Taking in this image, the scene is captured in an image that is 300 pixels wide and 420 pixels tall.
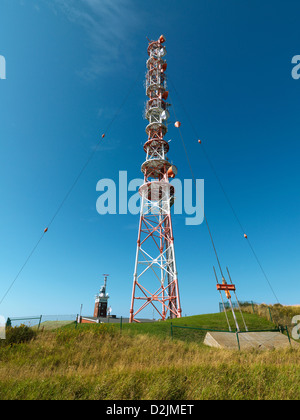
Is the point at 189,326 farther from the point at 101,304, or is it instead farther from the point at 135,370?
the point at 101,304

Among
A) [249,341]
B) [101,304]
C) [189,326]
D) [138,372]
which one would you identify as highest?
[101,304]

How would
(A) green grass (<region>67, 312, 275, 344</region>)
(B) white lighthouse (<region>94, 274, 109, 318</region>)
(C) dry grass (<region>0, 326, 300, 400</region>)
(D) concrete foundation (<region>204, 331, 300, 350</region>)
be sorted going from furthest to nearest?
(B) white lighthouse (<region>94, 274, 109, 318</region>), (A) green grass (<region>67, 312, 275, 344</region>), (D) concrete foundation (<region>204, 331, 300, 350</region>), (C) dry grass (<region>0, 326, 300, 400</region>)

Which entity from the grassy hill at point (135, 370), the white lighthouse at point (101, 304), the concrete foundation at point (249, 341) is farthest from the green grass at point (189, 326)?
the white lighthouse at point (101, 304)

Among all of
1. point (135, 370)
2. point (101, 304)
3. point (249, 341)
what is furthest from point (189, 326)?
point (101, 304)

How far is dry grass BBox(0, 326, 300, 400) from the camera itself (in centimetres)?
523

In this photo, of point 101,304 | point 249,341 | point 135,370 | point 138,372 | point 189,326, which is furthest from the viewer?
point 101,304

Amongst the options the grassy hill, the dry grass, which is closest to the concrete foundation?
the grassy hill

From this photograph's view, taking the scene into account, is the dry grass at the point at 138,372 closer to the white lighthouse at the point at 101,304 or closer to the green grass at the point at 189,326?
the green grass at the point at 189,326

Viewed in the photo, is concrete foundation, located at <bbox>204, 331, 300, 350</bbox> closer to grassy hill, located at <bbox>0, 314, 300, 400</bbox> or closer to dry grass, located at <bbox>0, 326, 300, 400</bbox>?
grassy hill, located at <bbox>0, 314, 300, 400</bbox>

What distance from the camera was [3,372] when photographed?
6.44 m

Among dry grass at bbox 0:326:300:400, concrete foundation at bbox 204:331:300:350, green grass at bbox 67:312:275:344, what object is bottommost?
dry grass at bbox 0:326:300:400

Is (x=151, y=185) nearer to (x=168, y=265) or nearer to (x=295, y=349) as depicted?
(x=168, y=265)

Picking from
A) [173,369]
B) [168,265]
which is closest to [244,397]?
[173,369]

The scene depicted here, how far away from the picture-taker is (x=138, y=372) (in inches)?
250
